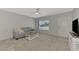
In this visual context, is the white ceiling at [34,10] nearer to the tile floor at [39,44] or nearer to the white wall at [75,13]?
the white wall at [75,13]

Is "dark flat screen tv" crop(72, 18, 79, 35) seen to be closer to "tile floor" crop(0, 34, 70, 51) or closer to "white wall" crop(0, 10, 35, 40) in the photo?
"tile floor" crop(0, 34, 70, 51)

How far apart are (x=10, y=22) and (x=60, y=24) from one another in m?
1.29

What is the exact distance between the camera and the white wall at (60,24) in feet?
7.17

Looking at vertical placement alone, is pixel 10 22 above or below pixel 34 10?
below

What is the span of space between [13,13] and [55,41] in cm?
127

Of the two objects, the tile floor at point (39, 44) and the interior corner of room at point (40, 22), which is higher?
Answer: the interior corner of room at point (40, 22)

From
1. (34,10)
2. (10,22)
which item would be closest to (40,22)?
(34,10)

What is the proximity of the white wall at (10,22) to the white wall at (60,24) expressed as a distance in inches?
15.8

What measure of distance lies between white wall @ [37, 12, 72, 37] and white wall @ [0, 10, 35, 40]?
0.40m

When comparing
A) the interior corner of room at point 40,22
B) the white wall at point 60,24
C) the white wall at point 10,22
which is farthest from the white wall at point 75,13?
the white wall at point 10,22

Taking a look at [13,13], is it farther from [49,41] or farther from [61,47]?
[61,47]

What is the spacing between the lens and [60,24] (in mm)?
2314

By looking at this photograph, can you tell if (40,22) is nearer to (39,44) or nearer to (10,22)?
(39,44)
